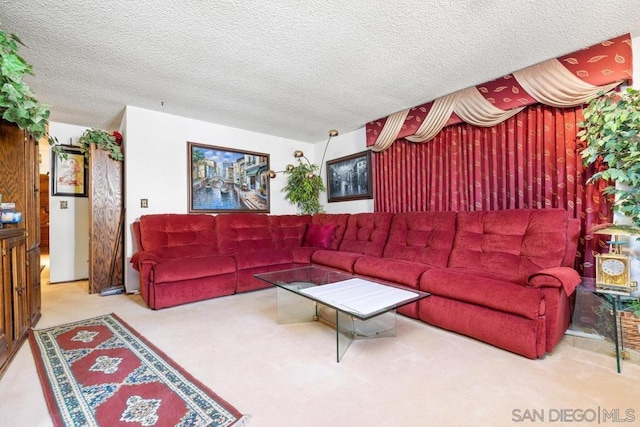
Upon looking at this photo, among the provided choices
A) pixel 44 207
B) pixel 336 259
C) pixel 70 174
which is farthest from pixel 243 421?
pixel 44 207

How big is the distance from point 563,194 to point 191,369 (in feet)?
10.2

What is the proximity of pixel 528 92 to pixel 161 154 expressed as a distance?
4.01 meters

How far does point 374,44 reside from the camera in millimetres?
2189

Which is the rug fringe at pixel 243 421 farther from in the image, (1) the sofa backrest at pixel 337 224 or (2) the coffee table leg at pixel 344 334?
(1) the sofa backrest at pixel 337 224

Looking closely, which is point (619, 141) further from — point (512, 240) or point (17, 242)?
point (17, 242)

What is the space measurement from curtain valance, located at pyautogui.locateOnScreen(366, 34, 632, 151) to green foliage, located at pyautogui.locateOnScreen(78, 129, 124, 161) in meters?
3.47

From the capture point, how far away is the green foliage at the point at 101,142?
11.3ft

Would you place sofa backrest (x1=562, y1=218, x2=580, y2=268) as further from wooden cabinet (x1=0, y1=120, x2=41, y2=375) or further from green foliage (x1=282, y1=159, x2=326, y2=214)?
wooden cabinet (x1=0, y1=120, x2=41, y2=375)

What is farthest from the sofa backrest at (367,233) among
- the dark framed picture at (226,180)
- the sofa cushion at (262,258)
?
the dark framed picture at (226,180)

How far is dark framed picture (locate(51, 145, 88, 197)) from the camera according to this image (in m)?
3.99

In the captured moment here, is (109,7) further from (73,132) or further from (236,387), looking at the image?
(73,132)

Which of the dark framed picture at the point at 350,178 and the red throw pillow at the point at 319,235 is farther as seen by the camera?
the dark framed picture at the point at 350,178

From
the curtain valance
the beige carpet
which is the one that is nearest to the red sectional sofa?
the beige carpet

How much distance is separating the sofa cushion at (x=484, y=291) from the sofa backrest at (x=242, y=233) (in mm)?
2222
